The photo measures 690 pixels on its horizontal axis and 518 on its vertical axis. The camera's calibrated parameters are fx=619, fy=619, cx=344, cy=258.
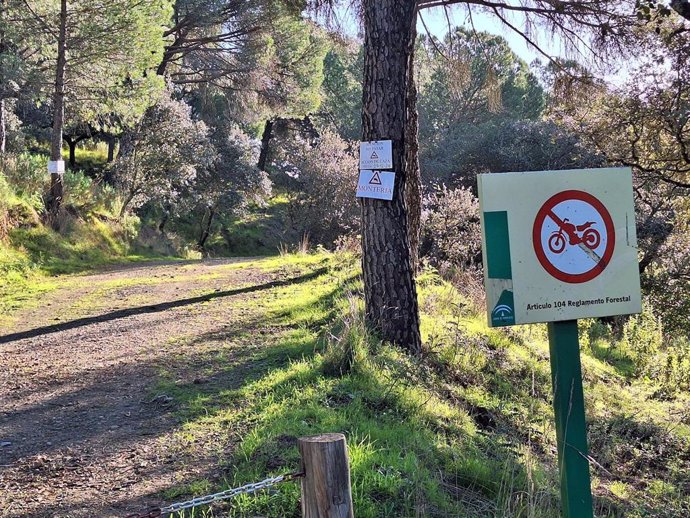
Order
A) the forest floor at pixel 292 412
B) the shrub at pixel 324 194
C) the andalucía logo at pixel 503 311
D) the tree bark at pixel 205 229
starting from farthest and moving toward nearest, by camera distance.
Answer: the tree bark at pixel 205 229
the shrub at pixel 324 194
the forest floor at pixel 292 412
the andalucía logo at pixel 503 311

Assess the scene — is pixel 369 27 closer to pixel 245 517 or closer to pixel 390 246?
pixel 390 246

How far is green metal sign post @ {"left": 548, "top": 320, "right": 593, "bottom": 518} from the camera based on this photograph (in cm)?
265

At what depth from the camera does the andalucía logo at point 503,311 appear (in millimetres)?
2625

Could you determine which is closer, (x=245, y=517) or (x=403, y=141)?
(x=245, y=517)

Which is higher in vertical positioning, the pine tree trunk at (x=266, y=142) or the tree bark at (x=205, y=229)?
the pine tree trunk at (x=266, y=142)

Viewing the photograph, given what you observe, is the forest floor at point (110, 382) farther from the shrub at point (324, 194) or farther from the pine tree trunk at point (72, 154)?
the pine tree trunk at point (72, 154)

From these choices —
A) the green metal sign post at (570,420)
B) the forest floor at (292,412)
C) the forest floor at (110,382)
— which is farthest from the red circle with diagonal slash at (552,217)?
the forest floor at (110,382)

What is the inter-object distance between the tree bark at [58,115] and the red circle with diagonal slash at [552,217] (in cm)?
1180

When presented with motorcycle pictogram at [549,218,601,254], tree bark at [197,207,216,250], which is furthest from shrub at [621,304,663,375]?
tree bark at [197,207,216,250]

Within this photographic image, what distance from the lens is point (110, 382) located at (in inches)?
193

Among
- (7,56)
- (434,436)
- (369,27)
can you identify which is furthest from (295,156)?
(434,436)

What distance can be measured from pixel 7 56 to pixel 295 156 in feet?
40.4

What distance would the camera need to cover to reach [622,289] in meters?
2.73

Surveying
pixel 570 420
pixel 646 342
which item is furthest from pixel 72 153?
pixel 570 420
